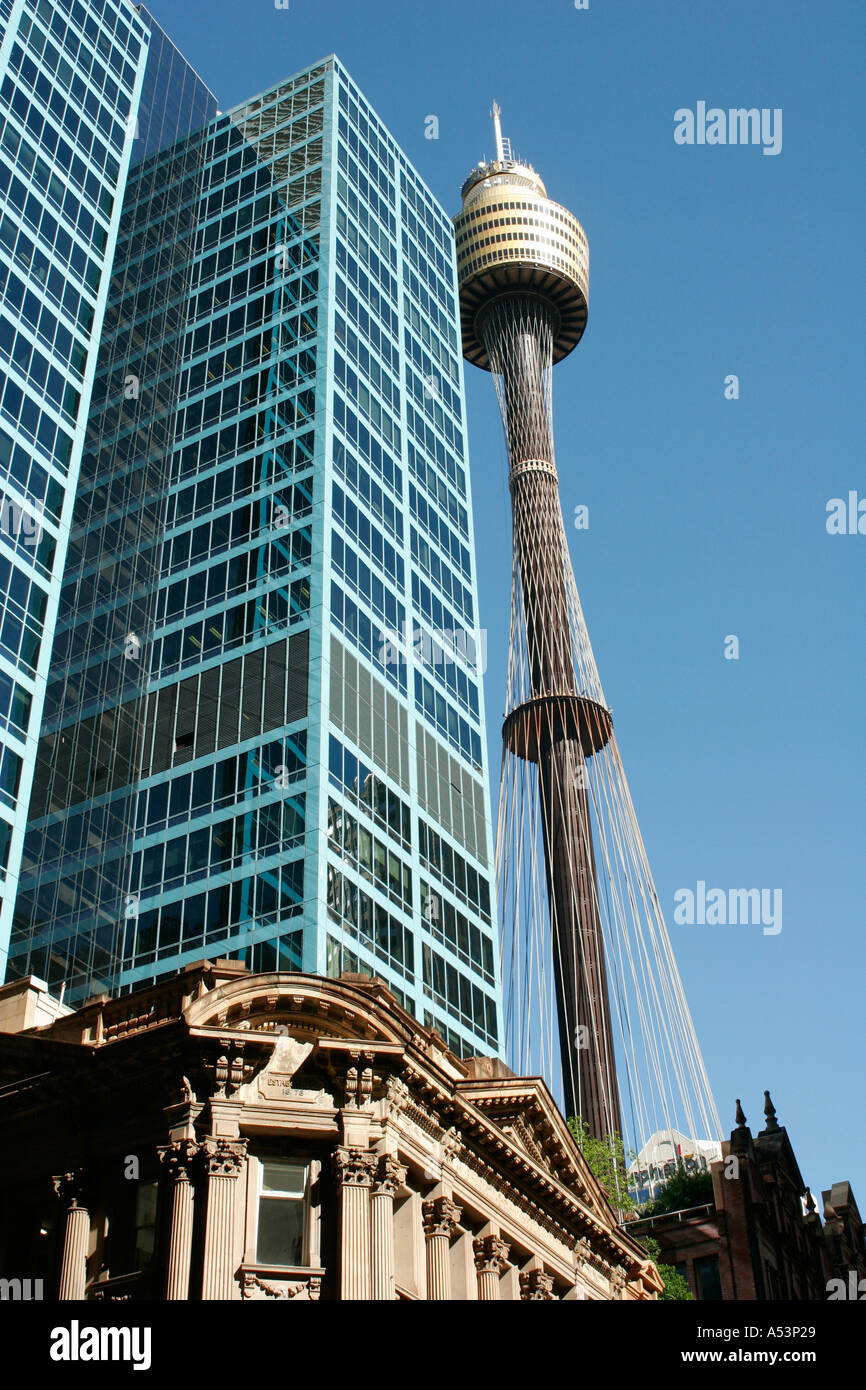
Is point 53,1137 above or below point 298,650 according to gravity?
below

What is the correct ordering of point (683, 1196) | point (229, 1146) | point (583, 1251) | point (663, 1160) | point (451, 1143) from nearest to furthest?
point (229, 1146) → point (451, 1143) → point (583, 1251) → point (683, 1196) → point (663, 1160)

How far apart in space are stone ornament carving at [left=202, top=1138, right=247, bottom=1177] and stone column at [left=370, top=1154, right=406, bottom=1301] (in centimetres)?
325

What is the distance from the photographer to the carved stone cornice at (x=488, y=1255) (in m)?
40.3

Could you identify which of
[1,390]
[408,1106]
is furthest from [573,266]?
[408,1106]

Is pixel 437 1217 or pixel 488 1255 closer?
pixel 437 1217

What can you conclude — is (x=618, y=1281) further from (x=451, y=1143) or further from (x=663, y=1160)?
(x=663, y=1160)

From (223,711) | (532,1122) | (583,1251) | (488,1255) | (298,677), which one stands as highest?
(298,677)

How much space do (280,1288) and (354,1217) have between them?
87.7 inches

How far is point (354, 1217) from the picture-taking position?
108 ft

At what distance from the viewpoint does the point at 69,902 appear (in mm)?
60094

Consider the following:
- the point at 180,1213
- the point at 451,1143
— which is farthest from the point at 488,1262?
the point at 180,1213

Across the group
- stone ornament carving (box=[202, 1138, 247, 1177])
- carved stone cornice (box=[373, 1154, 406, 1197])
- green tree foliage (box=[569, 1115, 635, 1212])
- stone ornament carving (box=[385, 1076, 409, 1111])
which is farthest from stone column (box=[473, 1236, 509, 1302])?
green tree foliage (box=[569, 1115, 635, 1212])

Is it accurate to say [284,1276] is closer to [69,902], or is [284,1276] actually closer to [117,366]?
[69,902]
